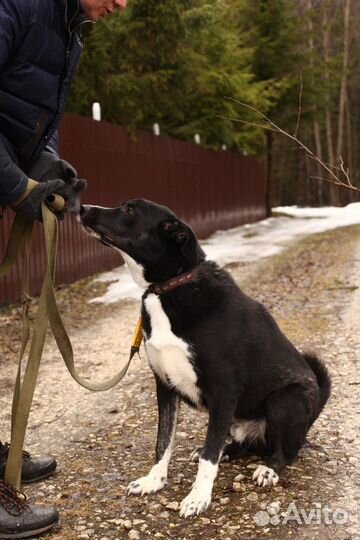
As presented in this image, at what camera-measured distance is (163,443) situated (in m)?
3.26

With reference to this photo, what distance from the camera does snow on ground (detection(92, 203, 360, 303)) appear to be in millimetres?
9523

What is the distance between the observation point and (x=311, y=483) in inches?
126

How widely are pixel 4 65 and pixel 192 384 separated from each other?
67.7 inches

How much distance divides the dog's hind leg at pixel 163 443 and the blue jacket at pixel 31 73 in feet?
4.26

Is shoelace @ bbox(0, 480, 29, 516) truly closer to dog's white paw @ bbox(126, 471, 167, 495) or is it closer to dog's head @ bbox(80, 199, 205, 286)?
dog's white paw @ bbox(126, 471, 167, 495)

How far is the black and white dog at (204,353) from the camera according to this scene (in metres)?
3.02

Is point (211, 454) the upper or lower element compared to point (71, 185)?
lower

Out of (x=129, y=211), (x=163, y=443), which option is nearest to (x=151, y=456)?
(x=163, y=443)

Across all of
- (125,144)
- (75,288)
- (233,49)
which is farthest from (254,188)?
(75,288)

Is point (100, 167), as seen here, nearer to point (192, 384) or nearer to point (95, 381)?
point (95, 381)

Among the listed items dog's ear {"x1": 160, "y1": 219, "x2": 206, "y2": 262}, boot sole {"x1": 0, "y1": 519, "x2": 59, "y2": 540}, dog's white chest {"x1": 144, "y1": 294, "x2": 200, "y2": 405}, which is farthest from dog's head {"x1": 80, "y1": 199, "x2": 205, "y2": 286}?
boot sole {"x1": 0, "y1": 519, "x2": 59, "y2": 540}

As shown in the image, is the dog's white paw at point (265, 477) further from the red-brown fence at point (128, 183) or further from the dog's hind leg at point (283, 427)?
the red-brown fence at point (128, 183)

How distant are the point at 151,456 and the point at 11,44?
7.71 feet

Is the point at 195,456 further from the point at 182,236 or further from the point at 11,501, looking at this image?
the point at 182,236
